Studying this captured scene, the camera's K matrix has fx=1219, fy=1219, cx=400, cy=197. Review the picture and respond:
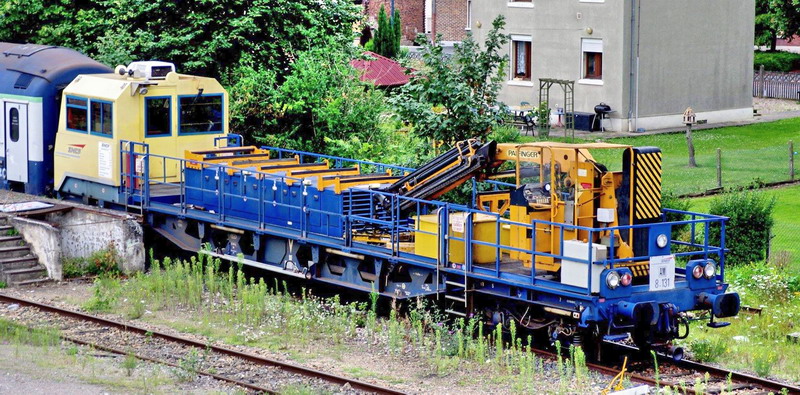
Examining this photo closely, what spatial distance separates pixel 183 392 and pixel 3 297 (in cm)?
642

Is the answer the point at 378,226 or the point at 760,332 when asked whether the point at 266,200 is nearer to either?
the point at 378,226

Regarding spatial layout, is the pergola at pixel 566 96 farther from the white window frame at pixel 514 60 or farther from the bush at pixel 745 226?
the bush at pixel 745 226

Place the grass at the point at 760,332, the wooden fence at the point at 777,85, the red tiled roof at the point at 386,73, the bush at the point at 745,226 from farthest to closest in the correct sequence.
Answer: the wooden fence at the point at 777,85 < the red tiled roof at the point at 386,73 < the bush at the point at 745,226 < the grass at the point at 760,332

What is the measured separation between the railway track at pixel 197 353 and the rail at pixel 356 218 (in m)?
2.82

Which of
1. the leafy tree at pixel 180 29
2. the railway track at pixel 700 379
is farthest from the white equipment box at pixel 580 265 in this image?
the leafy tree at pixel 180 29

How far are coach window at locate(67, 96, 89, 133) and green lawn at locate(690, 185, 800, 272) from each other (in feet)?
41.2

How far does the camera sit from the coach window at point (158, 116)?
21.9 m

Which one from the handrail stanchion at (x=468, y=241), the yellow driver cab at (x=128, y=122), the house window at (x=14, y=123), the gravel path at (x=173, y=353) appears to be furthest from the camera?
the house window at (x=14, y=123)

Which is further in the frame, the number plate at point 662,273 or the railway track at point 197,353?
the number plate at point 662,273

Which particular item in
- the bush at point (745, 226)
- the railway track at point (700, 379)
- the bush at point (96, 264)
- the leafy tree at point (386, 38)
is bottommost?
the railway track at point (700, 379)

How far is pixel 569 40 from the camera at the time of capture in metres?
44.5

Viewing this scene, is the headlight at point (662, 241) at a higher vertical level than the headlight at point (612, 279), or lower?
higher

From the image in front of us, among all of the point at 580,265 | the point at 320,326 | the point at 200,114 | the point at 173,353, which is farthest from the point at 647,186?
the point at 200,114

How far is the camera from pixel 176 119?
22.3m
